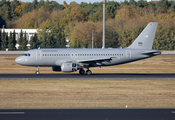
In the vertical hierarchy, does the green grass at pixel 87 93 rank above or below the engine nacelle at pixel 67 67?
below

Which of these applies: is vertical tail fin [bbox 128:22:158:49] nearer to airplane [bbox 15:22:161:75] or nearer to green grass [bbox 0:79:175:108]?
airplane [bbox 15:22:161:75]

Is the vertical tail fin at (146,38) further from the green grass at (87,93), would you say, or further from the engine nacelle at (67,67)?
the engine nacelle at (67,67)

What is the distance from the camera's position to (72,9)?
486 feet

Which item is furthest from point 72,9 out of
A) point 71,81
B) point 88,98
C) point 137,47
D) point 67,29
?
point 88,98

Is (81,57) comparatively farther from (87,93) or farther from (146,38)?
(87,93)

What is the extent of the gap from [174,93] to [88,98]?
808 cm
